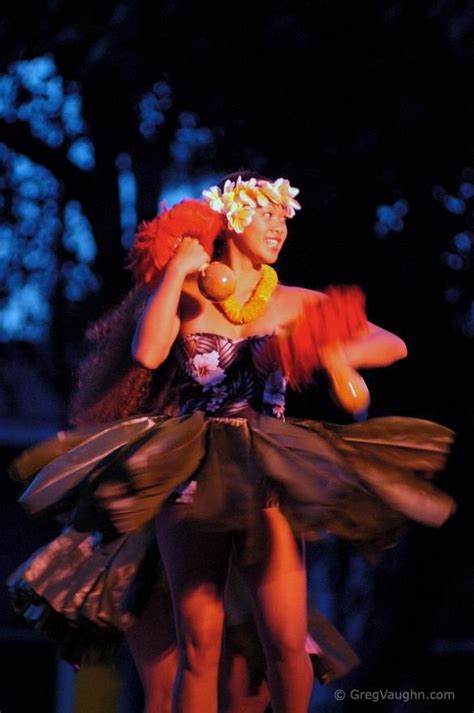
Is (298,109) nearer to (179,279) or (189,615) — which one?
(179,279)

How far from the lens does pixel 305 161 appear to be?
449cm

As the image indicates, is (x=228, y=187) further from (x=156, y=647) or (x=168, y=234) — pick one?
(x=156, y=647)

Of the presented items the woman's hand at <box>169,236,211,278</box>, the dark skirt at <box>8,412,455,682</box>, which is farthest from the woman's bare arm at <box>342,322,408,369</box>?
the woman's hand at <box>169,236,211,278</box>

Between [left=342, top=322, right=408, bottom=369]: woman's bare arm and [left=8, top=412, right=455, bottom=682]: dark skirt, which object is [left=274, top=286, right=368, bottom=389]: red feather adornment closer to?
[left=342, top=322, right=408, bottom=369]: woman's bare arm

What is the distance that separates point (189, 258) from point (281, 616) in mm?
884

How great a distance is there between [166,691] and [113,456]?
72 centimetres

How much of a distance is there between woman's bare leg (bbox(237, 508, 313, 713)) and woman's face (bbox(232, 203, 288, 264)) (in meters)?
0.69

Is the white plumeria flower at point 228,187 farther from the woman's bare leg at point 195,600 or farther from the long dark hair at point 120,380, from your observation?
the woman's bare leg at point 195,600

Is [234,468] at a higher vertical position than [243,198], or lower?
lower

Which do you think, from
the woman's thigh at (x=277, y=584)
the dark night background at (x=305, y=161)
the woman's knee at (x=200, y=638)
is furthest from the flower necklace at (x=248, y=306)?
the dark night background at (x=305, y=161)

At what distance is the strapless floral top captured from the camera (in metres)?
2.84

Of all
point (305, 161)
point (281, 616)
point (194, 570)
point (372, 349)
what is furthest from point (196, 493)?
point (305, 161)

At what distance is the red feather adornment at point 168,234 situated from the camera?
2.87 metres

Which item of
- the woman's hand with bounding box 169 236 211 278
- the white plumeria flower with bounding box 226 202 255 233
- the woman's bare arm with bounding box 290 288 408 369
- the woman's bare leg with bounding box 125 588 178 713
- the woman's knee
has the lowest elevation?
the woman's bare leg with bounding box 125 588 178 713
